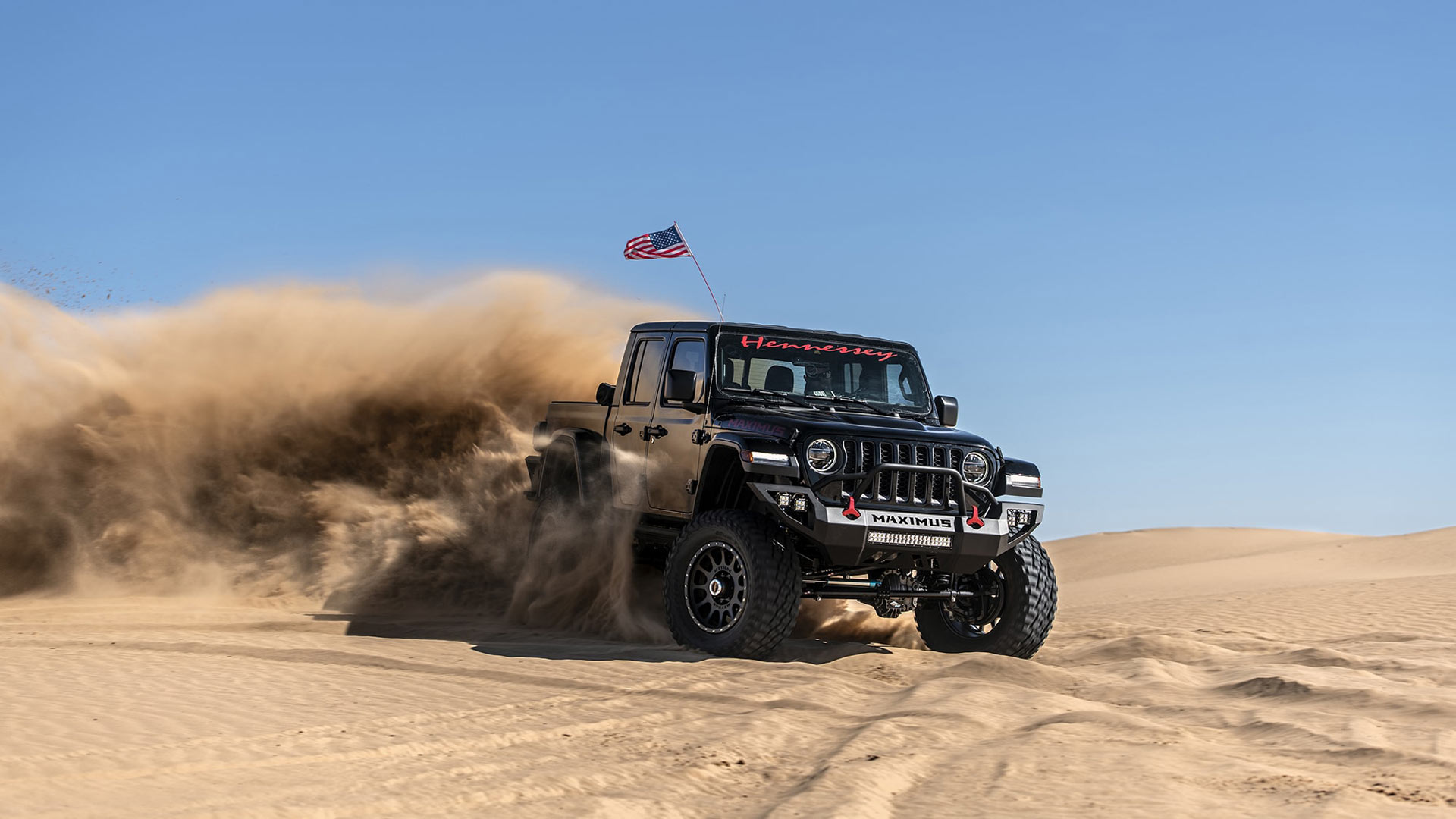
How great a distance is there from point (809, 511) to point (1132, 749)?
2845 millimetres

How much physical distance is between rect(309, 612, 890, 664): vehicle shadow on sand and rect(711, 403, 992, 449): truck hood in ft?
5.11

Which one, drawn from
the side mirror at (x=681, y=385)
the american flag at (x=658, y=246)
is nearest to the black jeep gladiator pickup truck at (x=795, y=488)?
the side mirror at (x=681, y=385)

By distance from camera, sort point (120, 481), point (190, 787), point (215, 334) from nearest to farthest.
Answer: point (190, 787) → point (120, 481) → point (215, 334)

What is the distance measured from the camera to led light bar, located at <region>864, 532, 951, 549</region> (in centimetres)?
833

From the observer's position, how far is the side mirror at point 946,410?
9.91m

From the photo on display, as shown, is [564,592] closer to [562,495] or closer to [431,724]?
[562,495]

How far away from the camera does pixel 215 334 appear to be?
14164 millimetres

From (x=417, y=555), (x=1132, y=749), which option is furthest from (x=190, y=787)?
(x=417, y=555)

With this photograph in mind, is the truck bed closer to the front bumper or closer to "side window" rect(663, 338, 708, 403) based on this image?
"side window" rect(663, 338, 708, 403)

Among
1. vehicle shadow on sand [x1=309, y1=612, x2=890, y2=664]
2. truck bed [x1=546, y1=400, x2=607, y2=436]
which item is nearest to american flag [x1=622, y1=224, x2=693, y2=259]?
truck bed [x1=546, y1=400, x2=607, y2=436]

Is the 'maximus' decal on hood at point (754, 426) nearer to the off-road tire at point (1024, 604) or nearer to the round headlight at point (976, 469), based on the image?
the round headlight at point (976, 469)

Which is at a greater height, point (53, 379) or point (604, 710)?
point (53, 379)

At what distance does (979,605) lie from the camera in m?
9.68

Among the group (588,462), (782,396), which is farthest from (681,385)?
(588,462)
